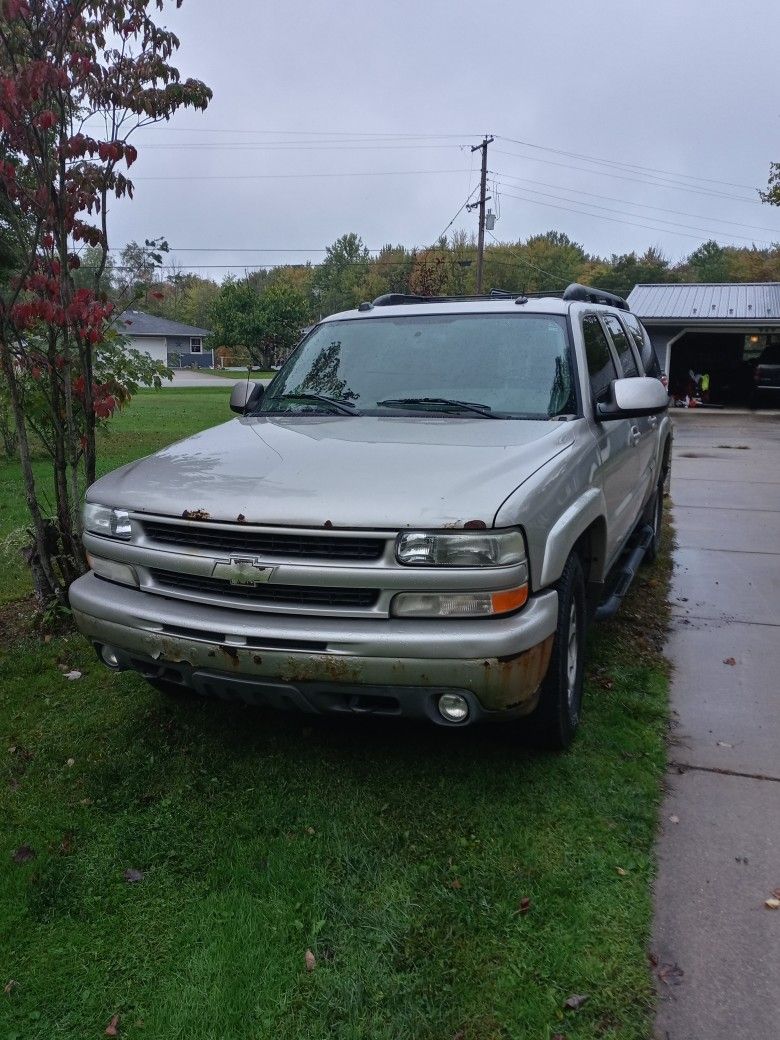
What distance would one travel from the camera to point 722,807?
3.26 meters

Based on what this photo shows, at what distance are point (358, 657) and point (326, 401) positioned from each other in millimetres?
1787

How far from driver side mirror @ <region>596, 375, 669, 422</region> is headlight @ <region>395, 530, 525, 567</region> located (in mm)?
1424

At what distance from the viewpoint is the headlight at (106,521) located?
10.9ft

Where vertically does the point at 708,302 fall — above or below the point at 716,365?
above

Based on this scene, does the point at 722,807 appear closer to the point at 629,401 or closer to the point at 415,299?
the point at 629,401

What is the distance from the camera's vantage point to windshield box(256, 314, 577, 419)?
395 centimetres

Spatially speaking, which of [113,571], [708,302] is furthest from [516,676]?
[708,302]

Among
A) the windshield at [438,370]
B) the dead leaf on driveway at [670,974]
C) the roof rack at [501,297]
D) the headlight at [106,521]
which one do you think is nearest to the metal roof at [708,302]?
the roof rack at [501,297]

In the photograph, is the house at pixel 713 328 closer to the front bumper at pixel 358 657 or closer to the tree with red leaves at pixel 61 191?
the tree with red leaves at pixel 61 191

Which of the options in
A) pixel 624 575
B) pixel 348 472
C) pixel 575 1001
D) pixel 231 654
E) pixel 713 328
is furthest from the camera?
pixel 713 328

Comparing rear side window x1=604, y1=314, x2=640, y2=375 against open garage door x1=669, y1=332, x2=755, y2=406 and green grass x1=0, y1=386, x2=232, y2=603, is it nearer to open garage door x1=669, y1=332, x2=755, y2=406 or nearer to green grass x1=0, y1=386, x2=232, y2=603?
green grass x1=0, y1=386, x2=232, y2=603

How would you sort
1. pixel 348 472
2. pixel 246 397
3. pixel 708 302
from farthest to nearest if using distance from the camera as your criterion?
pixel 708 302
pixel 246 397
pixel 348 472

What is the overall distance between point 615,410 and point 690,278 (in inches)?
2944

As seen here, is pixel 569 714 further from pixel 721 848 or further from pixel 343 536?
pixel 343 536
